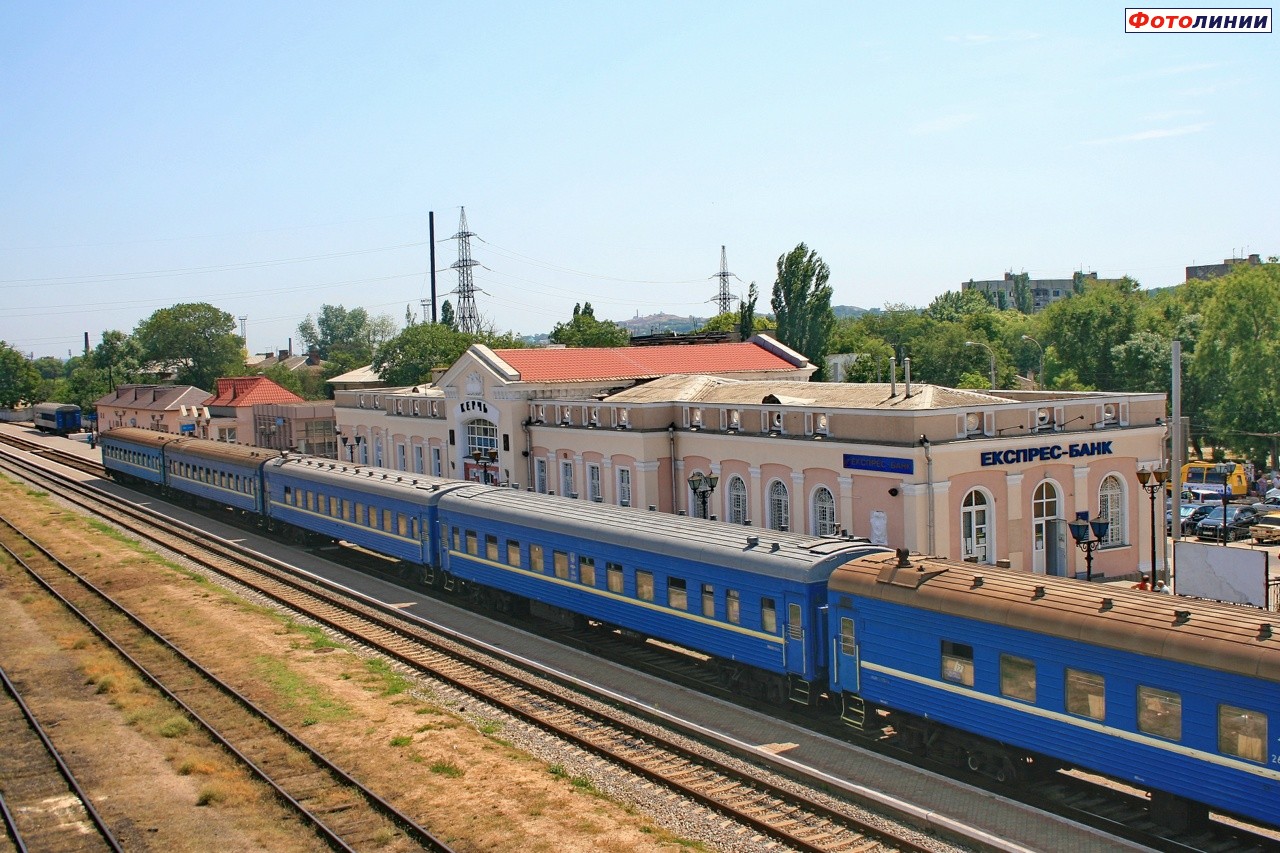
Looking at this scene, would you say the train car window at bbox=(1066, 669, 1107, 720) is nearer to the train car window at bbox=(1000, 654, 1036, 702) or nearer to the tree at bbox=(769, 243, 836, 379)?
the train car window at bbox=(1000, 654, 1036, 702)

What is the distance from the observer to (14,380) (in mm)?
138125

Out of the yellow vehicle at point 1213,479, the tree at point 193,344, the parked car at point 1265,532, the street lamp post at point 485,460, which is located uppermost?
the tree at point 193,344

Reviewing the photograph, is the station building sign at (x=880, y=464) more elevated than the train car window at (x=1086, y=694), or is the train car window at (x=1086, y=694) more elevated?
the station building sign at (x=880, y=464)

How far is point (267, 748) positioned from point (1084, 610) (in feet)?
44.7

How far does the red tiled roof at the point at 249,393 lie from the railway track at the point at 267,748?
50.9 m

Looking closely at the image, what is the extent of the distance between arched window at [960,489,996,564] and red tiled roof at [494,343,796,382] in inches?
780

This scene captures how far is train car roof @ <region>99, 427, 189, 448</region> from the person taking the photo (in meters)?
59.9

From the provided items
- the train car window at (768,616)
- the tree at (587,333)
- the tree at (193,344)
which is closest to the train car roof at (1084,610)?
the train car window at (768,616)

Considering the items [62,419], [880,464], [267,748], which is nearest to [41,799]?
[267,748]

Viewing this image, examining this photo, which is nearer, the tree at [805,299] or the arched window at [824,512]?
the arched window at [824,512]

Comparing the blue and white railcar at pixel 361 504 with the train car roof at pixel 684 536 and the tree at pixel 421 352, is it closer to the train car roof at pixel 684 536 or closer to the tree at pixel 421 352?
the train car roof at pixel 684 536

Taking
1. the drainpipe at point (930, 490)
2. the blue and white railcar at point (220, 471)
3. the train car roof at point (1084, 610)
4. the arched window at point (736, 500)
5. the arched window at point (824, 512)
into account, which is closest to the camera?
the train car roof at point (1084, 610)

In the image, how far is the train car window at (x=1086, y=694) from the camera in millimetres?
14328

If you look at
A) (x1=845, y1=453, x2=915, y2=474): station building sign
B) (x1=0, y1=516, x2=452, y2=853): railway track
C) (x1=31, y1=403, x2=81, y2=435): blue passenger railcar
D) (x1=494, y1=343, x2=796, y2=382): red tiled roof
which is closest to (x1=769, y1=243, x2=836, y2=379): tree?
(x1=494, y1=343, x2=796, y2=382): red tiled roof
